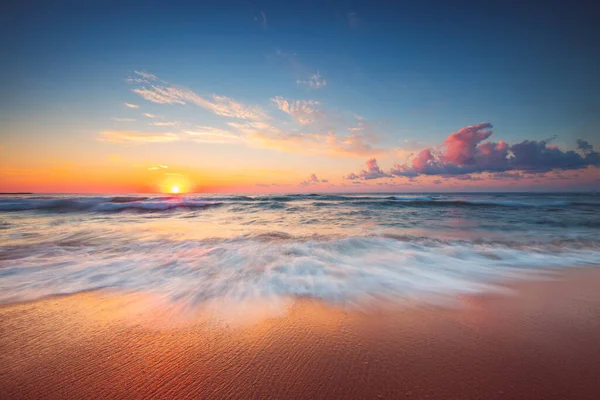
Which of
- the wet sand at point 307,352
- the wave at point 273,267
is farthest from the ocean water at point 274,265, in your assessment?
the wet sand at point 307,352

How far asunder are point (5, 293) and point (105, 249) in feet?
9.28

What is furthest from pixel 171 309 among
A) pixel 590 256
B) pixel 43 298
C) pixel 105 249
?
pixel 590 256

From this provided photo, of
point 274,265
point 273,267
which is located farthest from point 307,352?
point 274,265

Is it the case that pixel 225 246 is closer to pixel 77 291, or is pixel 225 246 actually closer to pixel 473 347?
pixel 77 291

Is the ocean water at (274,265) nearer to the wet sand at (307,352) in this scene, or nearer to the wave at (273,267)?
the wave at (273,267)

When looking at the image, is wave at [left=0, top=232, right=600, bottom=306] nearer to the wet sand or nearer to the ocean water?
the ocean water

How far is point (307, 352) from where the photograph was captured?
7.09ft

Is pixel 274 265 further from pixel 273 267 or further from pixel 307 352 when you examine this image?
pixel 307 352

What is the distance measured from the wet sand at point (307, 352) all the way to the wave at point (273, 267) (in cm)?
57

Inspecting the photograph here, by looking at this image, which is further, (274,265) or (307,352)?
(274,265)

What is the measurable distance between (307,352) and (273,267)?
8.47 ft

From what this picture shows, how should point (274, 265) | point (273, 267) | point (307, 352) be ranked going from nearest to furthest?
point (307, 352)
point (273, 267)
point (274, 265)

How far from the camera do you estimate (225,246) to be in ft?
21.5

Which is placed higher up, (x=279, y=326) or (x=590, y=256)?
(x=279, y=326)
